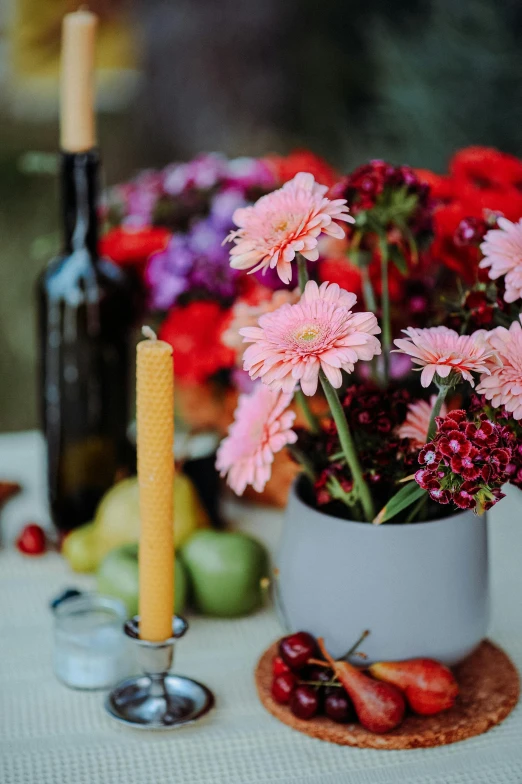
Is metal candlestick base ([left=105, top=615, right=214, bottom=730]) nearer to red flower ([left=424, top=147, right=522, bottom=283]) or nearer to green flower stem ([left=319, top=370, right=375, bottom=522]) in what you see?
green flower stem ([left=319, top=370, right=375, bottom=522])

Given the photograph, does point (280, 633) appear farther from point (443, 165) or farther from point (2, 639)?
point (443, 165)

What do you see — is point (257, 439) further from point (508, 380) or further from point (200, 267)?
point (200, 267)

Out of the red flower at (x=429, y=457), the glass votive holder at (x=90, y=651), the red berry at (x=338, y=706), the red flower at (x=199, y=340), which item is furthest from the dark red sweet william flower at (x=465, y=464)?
the red flower at (x=199, y=340)

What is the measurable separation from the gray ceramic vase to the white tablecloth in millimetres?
72

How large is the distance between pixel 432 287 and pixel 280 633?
0.35 metres

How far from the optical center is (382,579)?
2.19ft

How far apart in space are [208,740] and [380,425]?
0.26 metres

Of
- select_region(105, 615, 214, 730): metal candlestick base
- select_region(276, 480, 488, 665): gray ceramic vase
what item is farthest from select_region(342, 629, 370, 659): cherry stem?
select_region(105, 615, 214, 730): metal candlestick base

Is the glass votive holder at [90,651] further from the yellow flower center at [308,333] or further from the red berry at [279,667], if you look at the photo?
the yellow flower center at [308,333]

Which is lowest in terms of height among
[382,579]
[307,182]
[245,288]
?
[382,579]

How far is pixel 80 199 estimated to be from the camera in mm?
939

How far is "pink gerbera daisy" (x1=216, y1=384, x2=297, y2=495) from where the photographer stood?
2.13ft

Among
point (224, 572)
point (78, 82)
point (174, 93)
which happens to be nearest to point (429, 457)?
point (224, 572)

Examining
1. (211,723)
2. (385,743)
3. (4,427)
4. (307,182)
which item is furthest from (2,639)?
(4,427)
